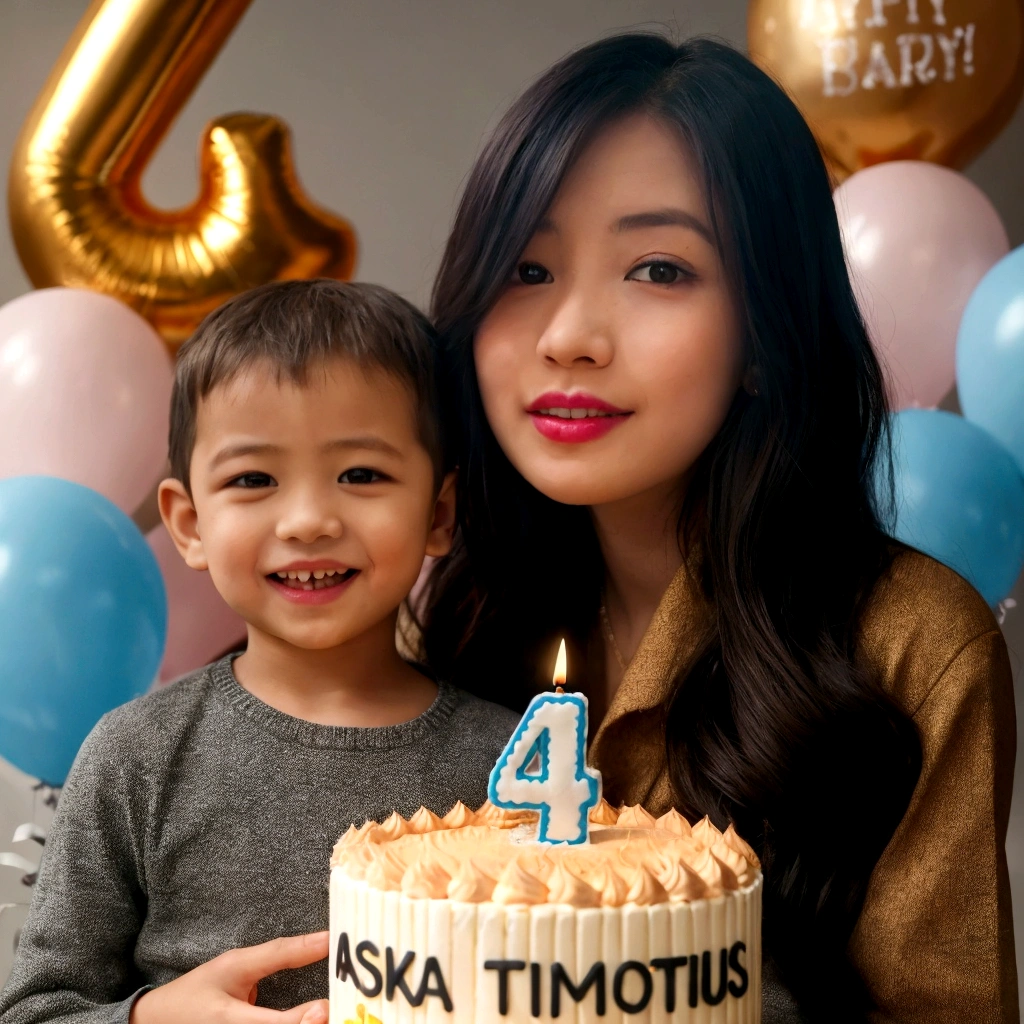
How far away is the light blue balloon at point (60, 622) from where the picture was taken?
2178 mm

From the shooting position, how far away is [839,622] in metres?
1.65

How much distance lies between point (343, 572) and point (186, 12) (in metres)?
1.75

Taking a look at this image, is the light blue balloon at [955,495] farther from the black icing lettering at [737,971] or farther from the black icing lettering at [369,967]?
A: the black icing lettering at [369,967]

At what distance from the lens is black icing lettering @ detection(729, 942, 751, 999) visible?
1082 millimetres

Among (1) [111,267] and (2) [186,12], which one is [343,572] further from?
(2) [186,12]

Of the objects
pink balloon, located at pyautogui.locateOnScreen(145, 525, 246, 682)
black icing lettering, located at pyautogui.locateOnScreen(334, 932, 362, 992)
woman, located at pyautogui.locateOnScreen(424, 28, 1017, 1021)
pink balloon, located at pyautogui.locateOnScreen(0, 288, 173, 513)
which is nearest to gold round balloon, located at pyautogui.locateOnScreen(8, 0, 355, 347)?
pink balloon, located at pyautogui.locateOnScreen(0, 288, 173, 513)

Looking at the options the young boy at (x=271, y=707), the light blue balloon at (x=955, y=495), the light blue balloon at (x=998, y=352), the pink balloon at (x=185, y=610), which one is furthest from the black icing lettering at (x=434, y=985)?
the light blue balloon at (x=998, y=352)

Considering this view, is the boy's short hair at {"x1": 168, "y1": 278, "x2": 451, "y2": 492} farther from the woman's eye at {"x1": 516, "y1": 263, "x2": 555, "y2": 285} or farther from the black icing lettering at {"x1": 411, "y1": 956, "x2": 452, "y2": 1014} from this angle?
the black icing lettering at {"x1": 411, "y1": 956, "x2": 452, "y2": 1014}

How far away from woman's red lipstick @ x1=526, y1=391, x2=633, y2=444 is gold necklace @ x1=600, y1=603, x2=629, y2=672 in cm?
45

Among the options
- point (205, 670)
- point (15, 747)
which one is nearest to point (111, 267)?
point (15, 747)

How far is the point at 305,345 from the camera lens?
1.53 meters

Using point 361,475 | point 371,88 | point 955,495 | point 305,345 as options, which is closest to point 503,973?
point 361,475

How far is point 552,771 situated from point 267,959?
0.35m

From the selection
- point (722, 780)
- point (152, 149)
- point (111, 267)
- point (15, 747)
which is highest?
point (152, 149)
